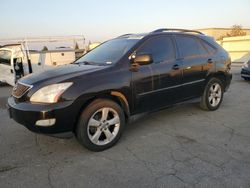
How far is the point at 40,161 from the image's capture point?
3.65m

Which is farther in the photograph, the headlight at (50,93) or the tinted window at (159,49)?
the tinted window at (159,49)

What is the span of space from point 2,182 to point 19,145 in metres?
1.15

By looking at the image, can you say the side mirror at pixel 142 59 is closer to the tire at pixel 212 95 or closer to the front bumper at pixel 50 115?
the front bumper at pixel 50 115

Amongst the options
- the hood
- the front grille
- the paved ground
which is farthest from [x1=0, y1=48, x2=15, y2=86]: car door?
the hood

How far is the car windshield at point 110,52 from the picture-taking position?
4414 mm

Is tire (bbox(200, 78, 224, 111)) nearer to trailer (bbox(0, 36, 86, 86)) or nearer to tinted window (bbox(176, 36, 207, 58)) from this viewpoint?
tinted window (bbox(176, 36, 207, 58))

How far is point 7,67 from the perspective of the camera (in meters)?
11.0

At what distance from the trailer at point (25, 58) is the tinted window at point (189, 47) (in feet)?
21.4

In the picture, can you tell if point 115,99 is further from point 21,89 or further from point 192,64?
point 192,64

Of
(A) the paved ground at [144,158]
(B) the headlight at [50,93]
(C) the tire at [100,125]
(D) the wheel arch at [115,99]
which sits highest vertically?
(B) the headlight at [50,93]

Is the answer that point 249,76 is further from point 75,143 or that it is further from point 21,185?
point 21,185

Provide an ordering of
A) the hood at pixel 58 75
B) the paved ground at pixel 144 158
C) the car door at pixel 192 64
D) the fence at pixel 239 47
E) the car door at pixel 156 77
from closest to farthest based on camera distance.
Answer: the paved ground at pixel 144 158 < the hood at pixel 58 75 < the car door at pixel 156 77 < the car door at pixel 192 64 < the fence at pixel 239 47

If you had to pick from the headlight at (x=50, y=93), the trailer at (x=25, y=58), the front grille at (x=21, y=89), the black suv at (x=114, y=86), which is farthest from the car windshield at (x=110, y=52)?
the trailer at (x=25, y=58)

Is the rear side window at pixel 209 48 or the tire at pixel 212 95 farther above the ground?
the rear side window at pixel 209 48
